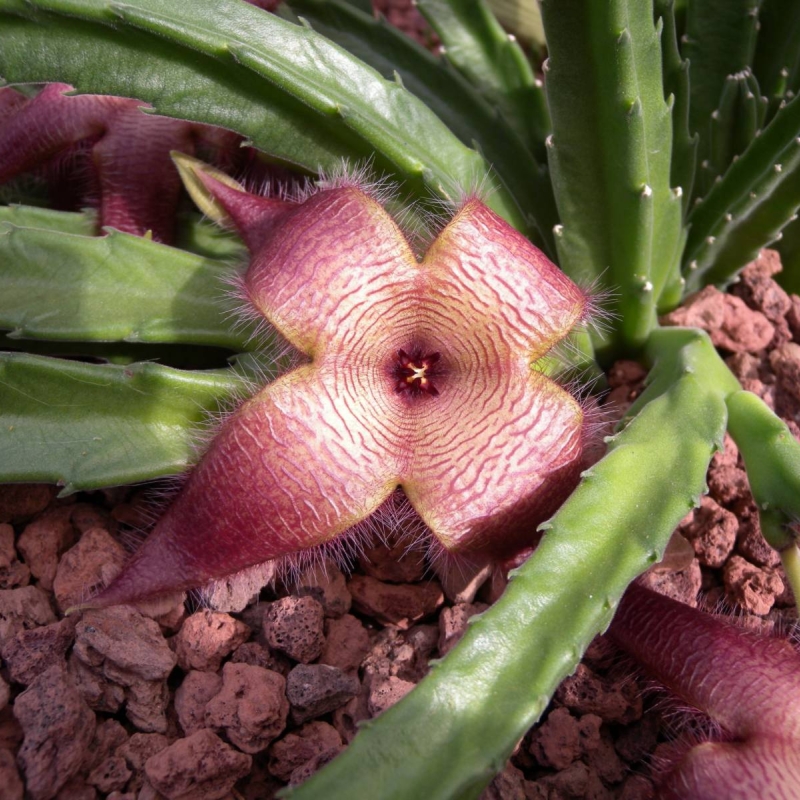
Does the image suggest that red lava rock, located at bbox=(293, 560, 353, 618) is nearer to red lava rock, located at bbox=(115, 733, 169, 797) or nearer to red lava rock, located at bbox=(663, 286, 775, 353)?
red lava rock, located at bbox=(115, 733, 169, 797)

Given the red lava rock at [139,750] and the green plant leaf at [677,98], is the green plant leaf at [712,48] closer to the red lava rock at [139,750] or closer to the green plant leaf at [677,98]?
the green plant leaf at [677,98]

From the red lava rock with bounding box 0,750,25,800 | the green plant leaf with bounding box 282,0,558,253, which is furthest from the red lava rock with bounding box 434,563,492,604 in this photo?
the green plant leaf with bounding box 282,0,558,253

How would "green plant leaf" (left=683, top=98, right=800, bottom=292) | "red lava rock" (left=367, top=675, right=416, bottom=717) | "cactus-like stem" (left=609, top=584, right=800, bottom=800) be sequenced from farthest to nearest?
"green plant leaf" (left=683, top=98, right=800, bottom=292) < "red lava rock" (left=367, top=675, right=416, bottom=717) < "cactus-like stem" (left=609, top=584, right=800, bottom=800)

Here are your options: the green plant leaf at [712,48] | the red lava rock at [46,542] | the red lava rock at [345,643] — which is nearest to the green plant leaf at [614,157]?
the green plant leaf at [712,48]

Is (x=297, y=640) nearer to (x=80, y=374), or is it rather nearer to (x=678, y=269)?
(x=80, y=374)

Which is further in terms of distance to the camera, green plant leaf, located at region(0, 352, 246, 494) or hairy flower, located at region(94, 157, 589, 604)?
green plant leaf, located at region(0, 352, 246, 494)
